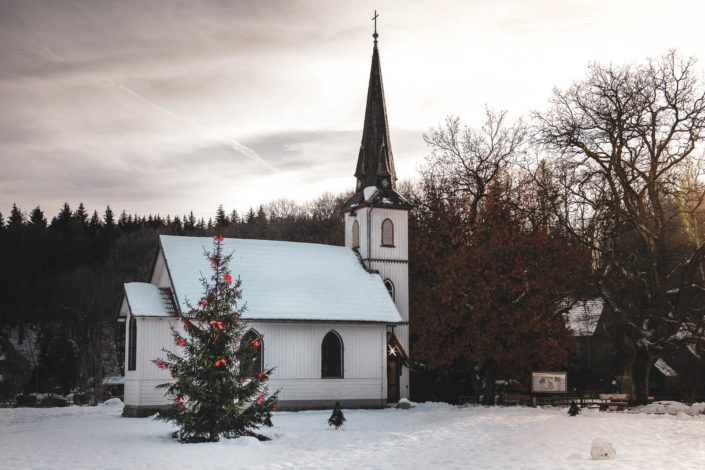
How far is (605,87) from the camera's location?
28875mm

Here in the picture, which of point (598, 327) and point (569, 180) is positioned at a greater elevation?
point (569, 180)

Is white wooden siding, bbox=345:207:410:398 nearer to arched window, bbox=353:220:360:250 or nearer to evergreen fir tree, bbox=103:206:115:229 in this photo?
arched window, bbox=353:220:360:250

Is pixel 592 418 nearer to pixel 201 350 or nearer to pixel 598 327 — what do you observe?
pixel 201 350

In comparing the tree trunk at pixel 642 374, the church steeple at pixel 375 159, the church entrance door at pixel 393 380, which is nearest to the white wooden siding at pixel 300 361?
the church entrance door at pixel 393 380

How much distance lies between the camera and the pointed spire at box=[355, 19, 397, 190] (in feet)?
121

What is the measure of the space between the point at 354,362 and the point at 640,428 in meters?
13.7

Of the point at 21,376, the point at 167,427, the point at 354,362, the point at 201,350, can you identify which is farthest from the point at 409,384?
the point at 21,376

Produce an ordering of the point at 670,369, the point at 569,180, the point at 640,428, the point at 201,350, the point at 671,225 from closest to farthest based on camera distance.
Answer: the point at 201,350
the point at 640,428
the point at 569,180
the point at 671,225
the point at 670,369

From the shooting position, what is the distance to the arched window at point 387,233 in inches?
1421

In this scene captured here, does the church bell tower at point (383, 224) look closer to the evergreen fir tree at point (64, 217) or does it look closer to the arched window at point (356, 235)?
the arched window at point (356, 235)

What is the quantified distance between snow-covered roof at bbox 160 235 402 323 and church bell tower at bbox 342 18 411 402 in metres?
1.52

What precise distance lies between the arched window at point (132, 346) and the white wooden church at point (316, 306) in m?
0.04

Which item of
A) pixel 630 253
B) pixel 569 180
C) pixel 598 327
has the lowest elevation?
pixel 598 327

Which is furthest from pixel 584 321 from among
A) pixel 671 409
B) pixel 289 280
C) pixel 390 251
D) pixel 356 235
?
pixel 289 280
